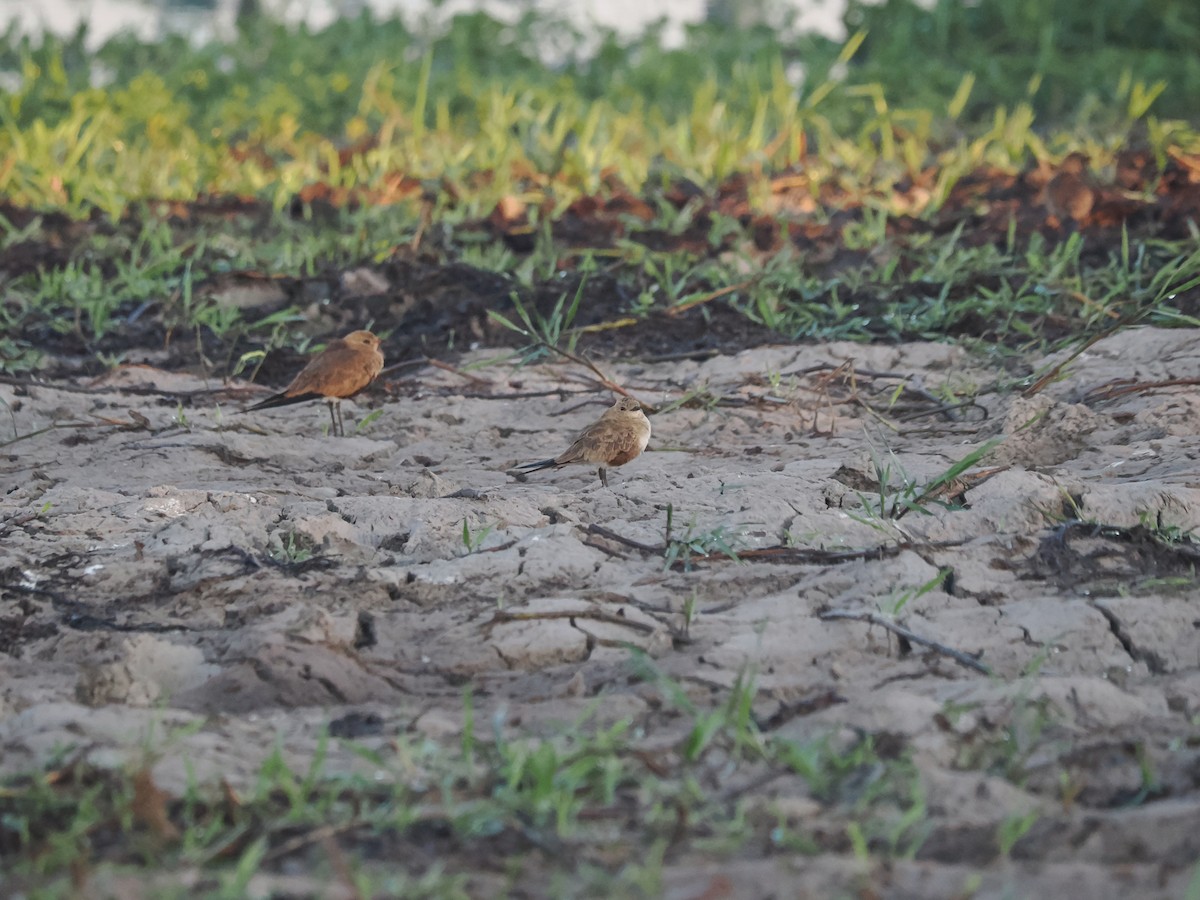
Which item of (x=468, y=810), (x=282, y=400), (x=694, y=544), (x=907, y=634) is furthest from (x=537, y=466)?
(x=468, y=810)

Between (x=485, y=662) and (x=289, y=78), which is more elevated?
(x=289, y=78)

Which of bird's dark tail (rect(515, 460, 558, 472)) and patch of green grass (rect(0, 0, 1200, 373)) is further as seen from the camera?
patch of green grass (rect(0, 0, 1200, 373))

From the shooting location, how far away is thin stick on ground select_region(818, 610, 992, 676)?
2.62m

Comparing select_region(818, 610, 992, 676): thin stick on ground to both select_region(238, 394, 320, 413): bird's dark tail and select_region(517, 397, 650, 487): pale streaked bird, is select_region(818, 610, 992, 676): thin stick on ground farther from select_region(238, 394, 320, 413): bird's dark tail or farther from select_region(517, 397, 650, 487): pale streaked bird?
select_region(238, 394, 320, 413): bird's dark tail

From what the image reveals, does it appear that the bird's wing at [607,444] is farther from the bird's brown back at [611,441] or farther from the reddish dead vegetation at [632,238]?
the reddish dead vegetation at [632,238]

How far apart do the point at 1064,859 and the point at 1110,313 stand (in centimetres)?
322

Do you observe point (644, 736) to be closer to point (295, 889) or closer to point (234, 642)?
point (295, 889)

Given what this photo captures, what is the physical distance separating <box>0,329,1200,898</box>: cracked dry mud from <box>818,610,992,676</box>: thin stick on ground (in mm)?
19

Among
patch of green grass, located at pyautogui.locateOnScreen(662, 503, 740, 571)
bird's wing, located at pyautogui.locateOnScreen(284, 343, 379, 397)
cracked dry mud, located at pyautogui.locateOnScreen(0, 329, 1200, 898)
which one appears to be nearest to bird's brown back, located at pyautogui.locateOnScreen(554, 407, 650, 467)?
cracked dry mud, located at pyautogui.locateOnScreen(0, 329, 1200, 898)

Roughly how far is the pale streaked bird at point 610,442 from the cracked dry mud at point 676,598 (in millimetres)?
101

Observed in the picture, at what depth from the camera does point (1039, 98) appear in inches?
348

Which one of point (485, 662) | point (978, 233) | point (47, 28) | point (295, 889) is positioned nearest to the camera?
point (295, 889)

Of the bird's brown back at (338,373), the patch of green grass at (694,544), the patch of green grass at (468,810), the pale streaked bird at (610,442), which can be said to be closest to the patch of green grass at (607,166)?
the bird's brown back at (338,373)

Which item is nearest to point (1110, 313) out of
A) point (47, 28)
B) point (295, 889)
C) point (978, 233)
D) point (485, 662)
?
point (978, 233)
